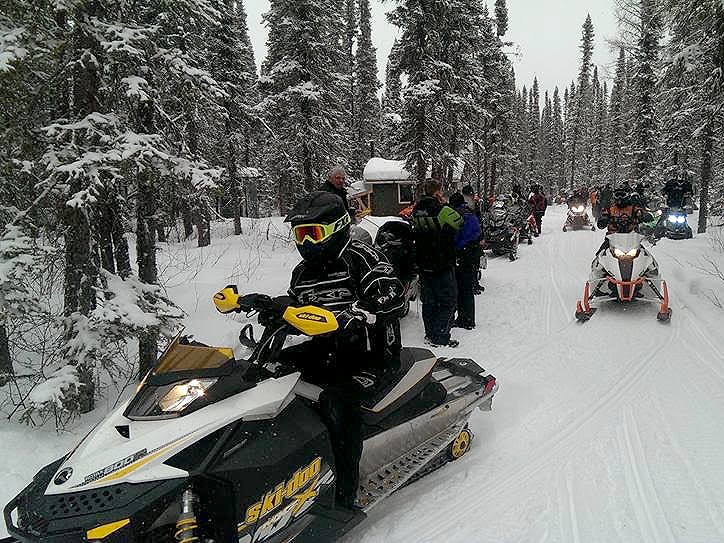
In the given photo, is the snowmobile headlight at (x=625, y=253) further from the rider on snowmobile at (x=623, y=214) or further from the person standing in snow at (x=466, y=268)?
the person standing in snow at (x=466, y=268)

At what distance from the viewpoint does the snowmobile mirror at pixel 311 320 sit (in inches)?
103

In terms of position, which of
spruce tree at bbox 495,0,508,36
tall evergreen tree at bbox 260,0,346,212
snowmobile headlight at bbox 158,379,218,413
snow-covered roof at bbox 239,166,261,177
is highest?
spruce tree at bbox 495,0,508,36

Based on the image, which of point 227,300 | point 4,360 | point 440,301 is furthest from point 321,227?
point 4,360

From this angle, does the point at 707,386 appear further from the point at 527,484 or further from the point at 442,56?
the point at 442,56

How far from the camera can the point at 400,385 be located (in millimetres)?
3764

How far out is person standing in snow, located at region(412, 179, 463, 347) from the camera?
7.05 meters

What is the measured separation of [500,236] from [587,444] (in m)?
10.8

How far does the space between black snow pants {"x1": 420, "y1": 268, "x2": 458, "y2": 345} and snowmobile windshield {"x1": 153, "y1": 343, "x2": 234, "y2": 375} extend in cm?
477

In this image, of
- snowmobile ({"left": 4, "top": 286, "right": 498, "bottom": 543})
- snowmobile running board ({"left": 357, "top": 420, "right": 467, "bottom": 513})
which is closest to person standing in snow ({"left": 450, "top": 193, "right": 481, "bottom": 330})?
snowmobile running board ({"left": 357, "top": 420, "right": 467, "bottom": 513})

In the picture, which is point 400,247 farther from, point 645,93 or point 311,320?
point 645,93

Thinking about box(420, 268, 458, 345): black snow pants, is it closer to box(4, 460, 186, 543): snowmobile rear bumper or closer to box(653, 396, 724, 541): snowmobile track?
box(653, 396, 724, 541): snowmobile track

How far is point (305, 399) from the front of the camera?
318 cm

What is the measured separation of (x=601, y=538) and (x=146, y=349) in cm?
457

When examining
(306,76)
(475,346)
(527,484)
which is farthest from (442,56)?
(527,484)
